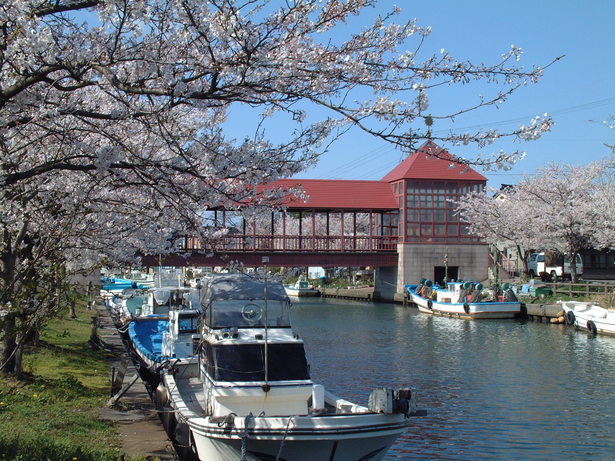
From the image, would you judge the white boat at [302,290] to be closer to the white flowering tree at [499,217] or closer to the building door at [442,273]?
the building door at [442,273]

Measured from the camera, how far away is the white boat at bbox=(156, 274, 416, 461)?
34.3 feet

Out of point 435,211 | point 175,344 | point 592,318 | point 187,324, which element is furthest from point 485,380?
point 435,211

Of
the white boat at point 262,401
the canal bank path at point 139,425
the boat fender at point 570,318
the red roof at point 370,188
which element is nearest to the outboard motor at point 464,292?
the boat fender at point 570,318

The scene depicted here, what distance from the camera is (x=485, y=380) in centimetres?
2177

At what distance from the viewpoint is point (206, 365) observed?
12.6m

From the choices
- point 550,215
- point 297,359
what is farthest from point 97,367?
point 550,215

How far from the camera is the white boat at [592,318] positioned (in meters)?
32.3

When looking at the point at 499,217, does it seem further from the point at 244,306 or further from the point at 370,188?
the point at 244,306

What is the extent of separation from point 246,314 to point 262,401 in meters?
2.01

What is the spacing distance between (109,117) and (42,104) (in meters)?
1.21

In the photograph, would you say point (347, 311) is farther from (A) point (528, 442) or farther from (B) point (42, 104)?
(B) point (42, 104)

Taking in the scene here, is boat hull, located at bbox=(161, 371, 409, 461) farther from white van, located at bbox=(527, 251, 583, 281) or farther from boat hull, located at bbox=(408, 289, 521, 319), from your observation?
white van, located at bbox=(527, 251, 583, 281)

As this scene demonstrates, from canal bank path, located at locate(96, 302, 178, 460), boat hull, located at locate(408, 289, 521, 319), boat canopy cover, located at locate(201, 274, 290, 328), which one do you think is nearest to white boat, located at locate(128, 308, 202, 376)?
canal bank path, located at locate(96, 302, 178, 460)

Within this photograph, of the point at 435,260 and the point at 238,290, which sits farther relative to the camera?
the point at 435,260
